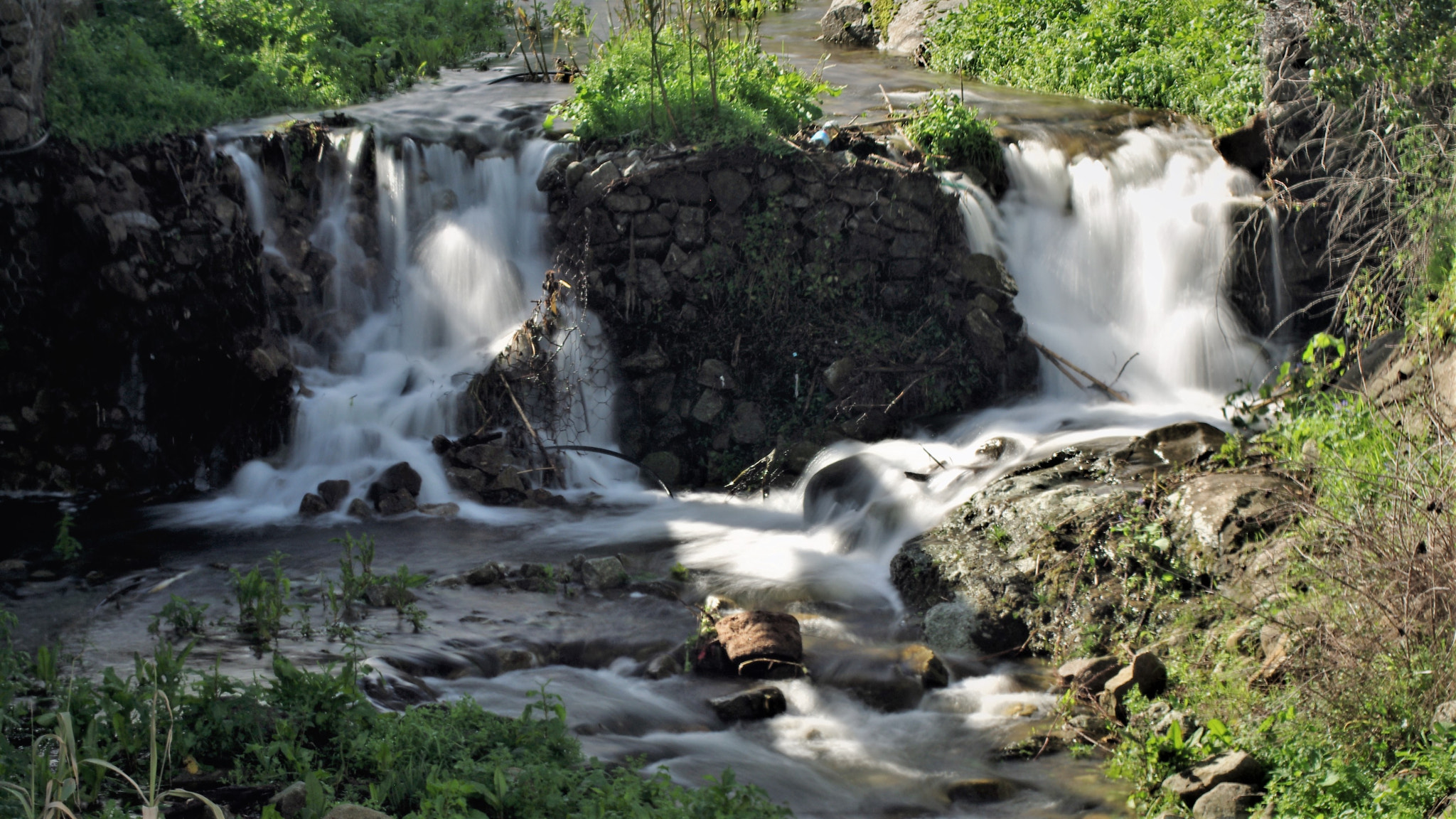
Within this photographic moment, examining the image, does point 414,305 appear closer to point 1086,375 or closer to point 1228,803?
point 1086,375

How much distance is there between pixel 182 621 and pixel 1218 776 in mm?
4555

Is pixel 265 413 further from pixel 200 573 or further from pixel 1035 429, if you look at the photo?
pixel 1035 429

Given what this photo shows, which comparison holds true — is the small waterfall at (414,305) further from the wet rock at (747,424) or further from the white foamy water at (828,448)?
the wet rock at (747,424)

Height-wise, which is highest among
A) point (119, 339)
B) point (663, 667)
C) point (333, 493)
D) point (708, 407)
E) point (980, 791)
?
point (119, 339)

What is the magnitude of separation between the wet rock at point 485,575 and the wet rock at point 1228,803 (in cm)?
408

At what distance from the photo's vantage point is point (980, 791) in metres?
4.49

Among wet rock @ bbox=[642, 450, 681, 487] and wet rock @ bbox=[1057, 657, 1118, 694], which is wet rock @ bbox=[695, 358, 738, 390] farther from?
wet rock @ bbox=[1057, 657, 1118, 694]

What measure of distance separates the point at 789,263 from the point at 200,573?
499 cm

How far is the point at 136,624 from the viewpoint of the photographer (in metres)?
5.71

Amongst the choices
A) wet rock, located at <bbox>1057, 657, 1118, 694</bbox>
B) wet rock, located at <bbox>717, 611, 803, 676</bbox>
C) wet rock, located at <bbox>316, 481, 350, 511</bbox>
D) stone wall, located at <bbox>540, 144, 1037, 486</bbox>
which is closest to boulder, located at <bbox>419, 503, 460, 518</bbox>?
wet rock, located at <bbox>316, 481, 350, 511</bbox>

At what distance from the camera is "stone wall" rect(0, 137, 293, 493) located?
8.52 m

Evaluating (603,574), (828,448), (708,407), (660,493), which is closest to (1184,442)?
(828,448)

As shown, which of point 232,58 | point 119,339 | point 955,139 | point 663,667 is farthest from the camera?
point 232,58

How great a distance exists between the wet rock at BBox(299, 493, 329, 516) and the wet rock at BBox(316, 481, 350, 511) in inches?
2.2
